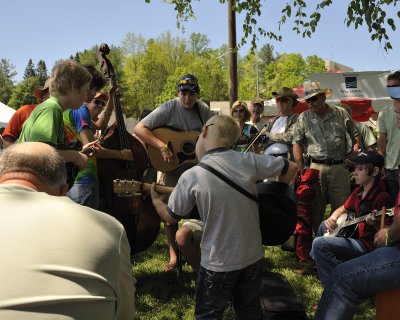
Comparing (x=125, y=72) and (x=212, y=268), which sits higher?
(x=125, y=72)

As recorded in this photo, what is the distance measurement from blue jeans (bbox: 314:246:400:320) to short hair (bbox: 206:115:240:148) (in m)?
1.11

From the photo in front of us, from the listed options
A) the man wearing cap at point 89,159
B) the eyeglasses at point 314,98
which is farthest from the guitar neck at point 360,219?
the man wearing cap at point 89,159

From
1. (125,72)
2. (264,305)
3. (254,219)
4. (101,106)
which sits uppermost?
(125,72)

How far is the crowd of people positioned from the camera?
122cm

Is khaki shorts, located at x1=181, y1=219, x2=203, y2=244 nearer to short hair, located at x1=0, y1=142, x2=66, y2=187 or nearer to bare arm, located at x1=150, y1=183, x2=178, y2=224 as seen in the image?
bare arm, located at x1=150, y1=183, x2=178, y2=224

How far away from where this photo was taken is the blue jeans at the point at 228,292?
8.62 feet

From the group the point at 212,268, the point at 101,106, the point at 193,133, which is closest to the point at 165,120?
the point at 193,133

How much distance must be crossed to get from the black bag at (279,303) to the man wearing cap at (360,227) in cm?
43

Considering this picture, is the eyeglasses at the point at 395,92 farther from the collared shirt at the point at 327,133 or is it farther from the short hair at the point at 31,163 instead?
the short hair at the point at 31,163

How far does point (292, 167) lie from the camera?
292 cm

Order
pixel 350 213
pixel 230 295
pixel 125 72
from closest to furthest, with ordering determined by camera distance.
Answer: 1. pixel 230 295
2. pixel 350 213
3. pixel 125 72

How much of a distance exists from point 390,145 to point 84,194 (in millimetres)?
3703

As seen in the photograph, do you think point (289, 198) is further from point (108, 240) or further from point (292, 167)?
point (108, 240)

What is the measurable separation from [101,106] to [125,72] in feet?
153
